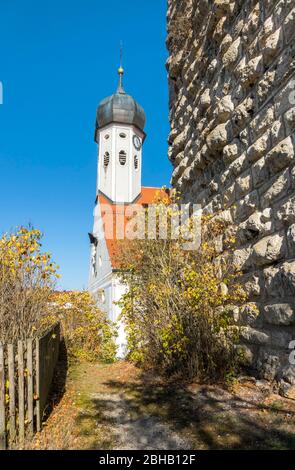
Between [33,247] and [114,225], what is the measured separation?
2075cm

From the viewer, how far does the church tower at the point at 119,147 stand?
33.5 meters

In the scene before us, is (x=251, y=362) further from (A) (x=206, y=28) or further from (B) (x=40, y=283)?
(A) (x=206, y=28)

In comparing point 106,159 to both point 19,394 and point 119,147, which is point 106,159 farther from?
point 19,394

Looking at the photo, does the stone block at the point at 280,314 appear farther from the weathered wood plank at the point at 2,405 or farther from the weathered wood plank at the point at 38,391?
the weathered wood plank at the point at 2,405

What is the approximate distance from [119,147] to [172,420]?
1265 inches

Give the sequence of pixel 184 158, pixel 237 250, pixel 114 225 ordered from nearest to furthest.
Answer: pixel 237 250 → pixel 184 158 → pixel 114 225

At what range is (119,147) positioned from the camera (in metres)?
34.1

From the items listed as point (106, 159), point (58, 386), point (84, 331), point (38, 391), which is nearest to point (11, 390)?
point (38, 391)

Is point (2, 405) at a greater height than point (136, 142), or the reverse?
point (136, 142)

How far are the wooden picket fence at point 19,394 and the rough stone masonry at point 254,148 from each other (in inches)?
91.5

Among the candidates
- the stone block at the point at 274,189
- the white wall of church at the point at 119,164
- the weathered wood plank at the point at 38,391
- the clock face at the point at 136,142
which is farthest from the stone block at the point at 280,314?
the clock face at the point at 136,142

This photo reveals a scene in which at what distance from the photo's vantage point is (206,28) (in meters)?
5.74
